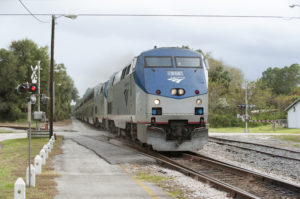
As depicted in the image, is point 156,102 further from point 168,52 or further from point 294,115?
point 294,115

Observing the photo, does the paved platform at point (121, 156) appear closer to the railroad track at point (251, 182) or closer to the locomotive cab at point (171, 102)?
the locomotive cab at point (171, 102)

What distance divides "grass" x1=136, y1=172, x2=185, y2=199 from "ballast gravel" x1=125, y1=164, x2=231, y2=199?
0.02 m

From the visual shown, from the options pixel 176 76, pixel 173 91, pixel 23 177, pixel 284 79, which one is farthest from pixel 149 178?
pixel 284 79

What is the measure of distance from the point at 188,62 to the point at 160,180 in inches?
236

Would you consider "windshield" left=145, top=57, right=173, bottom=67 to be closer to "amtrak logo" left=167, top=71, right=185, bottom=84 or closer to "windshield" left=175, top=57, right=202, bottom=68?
"windshield" left=175, top=57, right=202, bottom=68

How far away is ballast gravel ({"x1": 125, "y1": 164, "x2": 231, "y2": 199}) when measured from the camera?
8172mm

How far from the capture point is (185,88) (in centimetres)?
1403

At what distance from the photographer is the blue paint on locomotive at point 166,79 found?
1391cm

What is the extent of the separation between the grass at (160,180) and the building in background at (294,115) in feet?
135

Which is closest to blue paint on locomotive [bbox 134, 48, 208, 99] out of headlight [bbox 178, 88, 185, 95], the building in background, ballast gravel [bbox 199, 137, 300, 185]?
headlight [bbox 178, 88, 185, 95]

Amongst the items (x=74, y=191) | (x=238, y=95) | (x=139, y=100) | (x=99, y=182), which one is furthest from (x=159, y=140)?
(x=238, y=95)

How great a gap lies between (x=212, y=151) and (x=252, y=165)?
4380 mm

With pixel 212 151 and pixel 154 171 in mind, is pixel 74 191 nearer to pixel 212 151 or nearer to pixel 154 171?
pixel 154 171

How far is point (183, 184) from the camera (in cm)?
934
